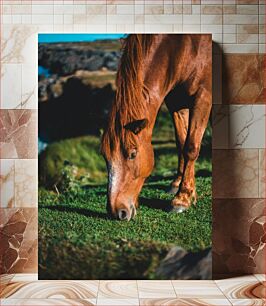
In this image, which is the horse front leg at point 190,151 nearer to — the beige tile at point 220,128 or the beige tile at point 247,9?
the beige tile at point 220,128

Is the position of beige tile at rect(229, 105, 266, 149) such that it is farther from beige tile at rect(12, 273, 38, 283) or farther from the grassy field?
beige tile at rect(12, 273, 38, 283)

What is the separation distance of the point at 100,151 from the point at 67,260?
2.22 feet

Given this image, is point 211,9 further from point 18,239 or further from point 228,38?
point 18,239

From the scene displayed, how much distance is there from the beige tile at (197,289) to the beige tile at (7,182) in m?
1.10

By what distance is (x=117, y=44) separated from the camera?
3641 millimetres

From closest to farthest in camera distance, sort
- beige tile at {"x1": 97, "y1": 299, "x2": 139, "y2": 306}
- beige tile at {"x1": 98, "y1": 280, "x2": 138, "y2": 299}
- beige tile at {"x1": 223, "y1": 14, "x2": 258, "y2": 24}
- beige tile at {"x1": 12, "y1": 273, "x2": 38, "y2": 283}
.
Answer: beige tile at {"x1": 97, "y1": 299, "x2": 139, "y2": 306} → beige tile at {"x1": 98, "y1": 280, "x2": 138, "y2": 299} → beige tile at {"x1": 12, "y1": 273, "x2": 38, "y2": 283} → beige tile at {"x1": 223, "y1": 14, "x2": 258, "y2": 24}

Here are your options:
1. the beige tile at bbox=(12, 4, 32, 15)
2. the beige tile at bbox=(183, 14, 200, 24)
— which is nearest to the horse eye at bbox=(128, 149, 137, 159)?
the beige tile at bbox=(183, 14, 200, 24)

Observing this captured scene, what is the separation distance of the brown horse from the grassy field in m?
0.05

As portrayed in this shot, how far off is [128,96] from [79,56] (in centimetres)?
38

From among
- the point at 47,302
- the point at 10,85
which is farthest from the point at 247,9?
the point at 47,302

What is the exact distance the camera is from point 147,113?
143 inches

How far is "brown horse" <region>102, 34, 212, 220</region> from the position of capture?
362cm

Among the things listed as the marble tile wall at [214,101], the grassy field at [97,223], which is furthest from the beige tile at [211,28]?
the grassy field at [97,223]

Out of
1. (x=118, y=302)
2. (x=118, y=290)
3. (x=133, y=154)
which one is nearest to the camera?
(x=118, y=302)
